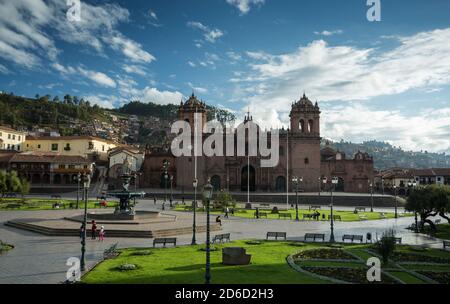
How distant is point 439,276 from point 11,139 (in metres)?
78.8

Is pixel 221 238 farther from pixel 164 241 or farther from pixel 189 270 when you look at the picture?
pixel 189 270

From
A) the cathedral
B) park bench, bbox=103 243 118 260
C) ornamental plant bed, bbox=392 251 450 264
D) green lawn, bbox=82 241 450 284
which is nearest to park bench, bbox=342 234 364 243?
green lawn, bbox=82 241 450 284

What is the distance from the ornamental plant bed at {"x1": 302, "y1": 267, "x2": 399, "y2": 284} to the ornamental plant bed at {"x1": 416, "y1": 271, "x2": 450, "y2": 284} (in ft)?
6.10

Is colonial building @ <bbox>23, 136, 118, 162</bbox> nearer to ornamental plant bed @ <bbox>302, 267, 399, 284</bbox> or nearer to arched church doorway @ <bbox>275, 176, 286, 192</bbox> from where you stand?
arched church doorway @ <bbox>275, 176, 286, 192</bbox>

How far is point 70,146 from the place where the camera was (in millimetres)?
74688

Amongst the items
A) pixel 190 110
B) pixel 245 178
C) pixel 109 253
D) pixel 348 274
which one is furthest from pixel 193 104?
pixel 348 274

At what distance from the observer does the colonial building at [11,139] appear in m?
72.6

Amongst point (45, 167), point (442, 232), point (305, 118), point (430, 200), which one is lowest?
point (442, 232)

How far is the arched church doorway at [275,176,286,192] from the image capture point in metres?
63.0

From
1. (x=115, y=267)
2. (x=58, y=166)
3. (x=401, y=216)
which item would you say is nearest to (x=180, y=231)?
(x=115, y=267)

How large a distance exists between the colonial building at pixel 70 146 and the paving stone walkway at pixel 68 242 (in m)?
39.0

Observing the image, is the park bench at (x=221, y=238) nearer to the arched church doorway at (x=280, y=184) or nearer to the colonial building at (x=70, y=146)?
the arched church doorway at (x=280, y=184)
